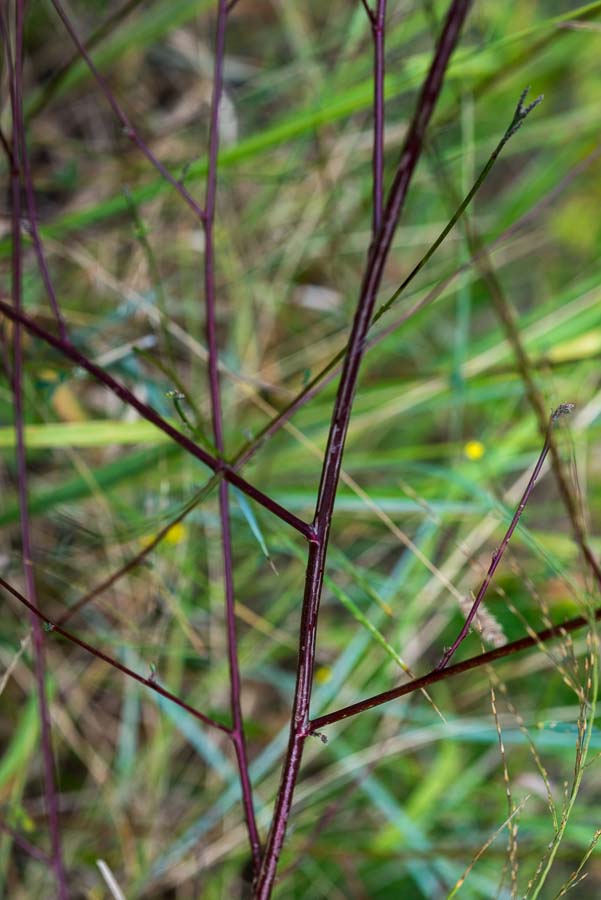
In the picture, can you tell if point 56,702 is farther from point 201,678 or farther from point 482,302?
point 482,302

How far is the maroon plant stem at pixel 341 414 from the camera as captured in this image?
332 millimetres

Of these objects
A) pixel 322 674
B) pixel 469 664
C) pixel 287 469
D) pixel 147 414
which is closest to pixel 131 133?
pixel 147 414

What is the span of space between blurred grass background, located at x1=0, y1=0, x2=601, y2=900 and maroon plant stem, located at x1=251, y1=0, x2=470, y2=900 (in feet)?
0.92

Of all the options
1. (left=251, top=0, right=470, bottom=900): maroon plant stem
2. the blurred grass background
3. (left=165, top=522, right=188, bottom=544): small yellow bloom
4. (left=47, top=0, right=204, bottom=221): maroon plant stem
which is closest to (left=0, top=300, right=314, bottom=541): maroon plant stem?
(left=251, top=0, right=470, bottom=900): maroon plant stem

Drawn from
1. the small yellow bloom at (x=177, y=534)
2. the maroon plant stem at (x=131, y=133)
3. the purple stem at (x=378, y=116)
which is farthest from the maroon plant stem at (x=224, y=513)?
the small yellow bloom at (x=177, y=534)

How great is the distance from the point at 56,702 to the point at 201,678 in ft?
0.60

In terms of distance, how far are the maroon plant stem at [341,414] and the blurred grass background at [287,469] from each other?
0.28 meters

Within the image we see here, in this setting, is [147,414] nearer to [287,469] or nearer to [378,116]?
[378,116]

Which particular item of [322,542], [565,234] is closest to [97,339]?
[322,542]

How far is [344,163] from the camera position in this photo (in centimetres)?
112

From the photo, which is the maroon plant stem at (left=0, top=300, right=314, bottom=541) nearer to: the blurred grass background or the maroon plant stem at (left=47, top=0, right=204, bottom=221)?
the maroon plant stem at (left=47, top=0, right=204, bottom=221)

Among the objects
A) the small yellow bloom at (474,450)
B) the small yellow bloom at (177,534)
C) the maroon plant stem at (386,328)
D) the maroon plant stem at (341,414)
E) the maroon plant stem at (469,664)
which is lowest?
the maroon plant stem at (469,664)

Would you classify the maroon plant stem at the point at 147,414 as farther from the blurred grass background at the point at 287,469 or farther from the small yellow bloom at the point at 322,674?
the small yellow bloom at the point at 322,674

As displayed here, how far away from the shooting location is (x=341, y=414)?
396 mm
